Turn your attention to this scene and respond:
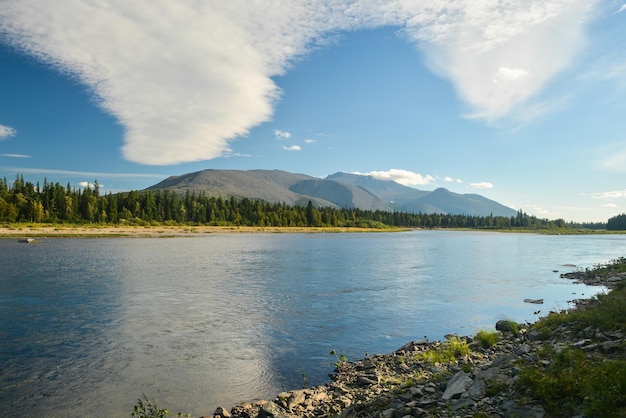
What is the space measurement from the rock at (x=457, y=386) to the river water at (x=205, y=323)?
21.3 ft

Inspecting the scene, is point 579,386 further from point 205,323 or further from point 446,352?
point 205,323

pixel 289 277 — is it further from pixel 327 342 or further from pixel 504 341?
pixel 504 341

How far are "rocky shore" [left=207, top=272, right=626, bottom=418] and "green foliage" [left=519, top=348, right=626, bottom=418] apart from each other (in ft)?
1.23

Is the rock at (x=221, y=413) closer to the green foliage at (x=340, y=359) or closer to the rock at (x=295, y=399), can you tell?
the rock at (x=295, y=399)

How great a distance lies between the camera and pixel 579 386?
9898 millimetres

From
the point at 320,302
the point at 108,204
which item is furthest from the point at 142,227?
the point at 320,302

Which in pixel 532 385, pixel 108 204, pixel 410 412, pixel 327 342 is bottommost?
pixel 327 342

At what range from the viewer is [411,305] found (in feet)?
108

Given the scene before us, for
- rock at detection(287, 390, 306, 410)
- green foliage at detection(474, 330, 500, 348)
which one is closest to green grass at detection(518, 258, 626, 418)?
green foliage at detection(474, 330, 500, 348)

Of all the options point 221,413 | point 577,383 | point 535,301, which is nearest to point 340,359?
point 221,413

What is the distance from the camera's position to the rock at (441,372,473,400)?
12086mm

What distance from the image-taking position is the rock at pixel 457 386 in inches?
476

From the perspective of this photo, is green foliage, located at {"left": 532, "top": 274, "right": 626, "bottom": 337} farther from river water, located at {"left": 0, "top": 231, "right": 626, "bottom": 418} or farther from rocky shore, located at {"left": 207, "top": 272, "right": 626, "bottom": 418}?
river water, located at {"left": 0, "top": 231, "right": 626, "bottom": 418}

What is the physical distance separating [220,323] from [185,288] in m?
14.1
